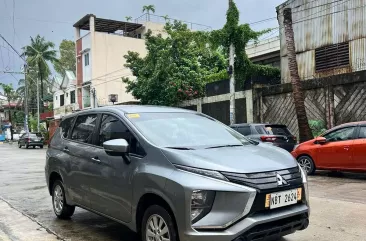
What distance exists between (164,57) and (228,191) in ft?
66.1

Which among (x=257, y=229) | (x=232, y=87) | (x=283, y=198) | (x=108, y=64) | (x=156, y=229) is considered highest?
(x=108, y=64)

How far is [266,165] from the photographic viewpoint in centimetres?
383

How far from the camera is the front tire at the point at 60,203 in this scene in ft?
20.7

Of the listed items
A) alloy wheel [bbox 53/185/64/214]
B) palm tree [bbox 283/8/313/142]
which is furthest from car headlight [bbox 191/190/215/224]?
palm tree [bbox 283/8/313/142]

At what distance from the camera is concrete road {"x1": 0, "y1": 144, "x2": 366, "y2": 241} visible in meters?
5.22

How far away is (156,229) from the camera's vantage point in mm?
4023

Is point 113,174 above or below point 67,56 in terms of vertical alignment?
below

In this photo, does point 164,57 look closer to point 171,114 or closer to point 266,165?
point 171,114

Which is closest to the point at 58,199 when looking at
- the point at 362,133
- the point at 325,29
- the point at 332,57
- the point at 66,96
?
the point at 362,133

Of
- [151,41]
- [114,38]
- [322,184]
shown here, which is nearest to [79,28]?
[114,38]

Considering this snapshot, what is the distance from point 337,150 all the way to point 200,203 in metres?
7.38

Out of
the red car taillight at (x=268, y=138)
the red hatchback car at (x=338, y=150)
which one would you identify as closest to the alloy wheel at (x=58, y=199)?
the red hatchback car at (x=338, y=150)

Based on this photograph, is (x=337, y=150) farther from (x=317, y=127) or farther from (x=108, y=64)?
(x=108, y=64)

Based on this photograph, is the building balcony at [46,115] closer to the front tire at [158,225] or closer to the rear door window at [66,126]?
the rear door window at [66,126]
